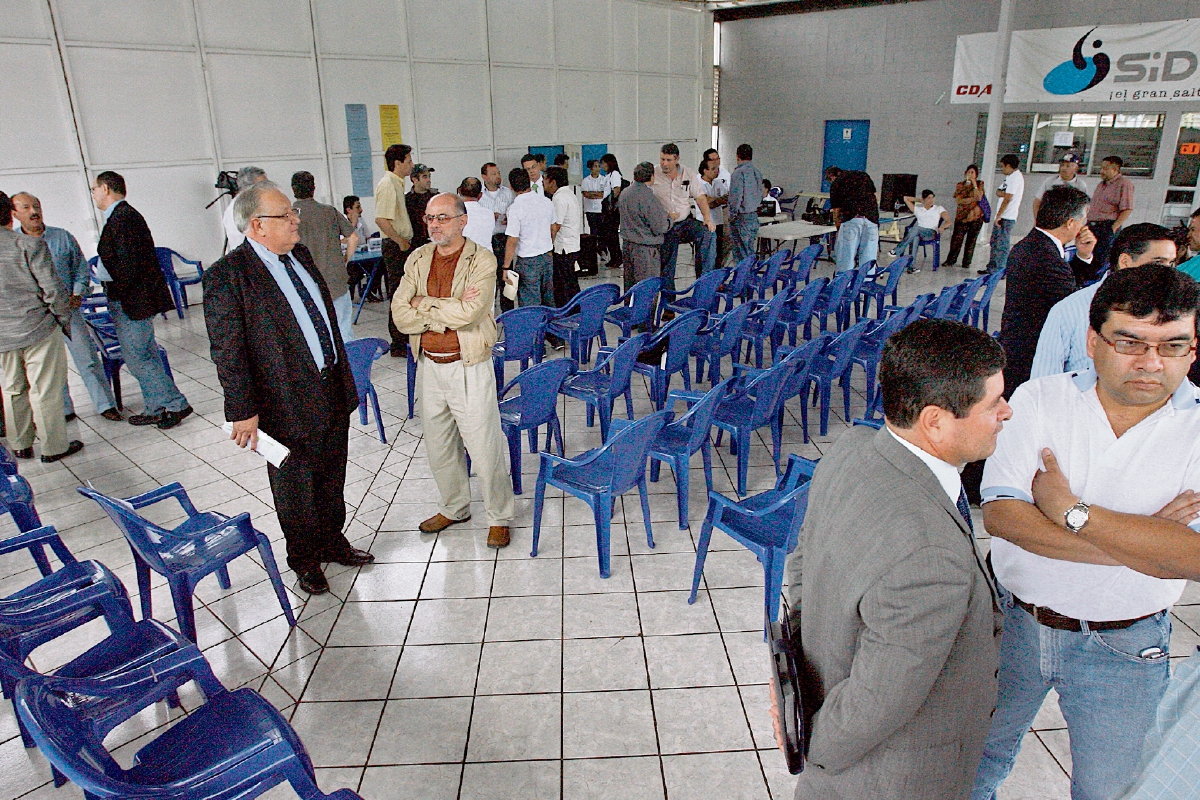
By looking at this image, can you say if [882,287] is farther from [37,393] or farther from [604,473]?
[37,393]

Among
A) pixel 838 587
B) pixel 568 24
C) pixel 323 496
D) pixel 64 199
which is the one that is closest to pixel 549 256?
pixel 323 496

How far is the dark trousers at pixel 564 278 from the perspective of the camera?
287 inches

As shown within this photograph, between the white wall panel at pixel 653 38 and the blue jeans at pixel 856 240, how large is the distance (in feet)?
21.0

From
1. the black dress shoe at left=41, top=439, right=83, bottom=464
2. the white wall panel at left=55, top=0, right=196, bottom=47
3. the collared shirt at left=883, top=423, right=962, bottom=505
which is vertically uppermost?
the white wall panel at left=55, top=0, right=196, bottom=47

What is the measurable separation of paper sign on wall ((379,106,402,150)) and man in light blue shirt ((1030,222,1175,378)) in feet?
29.5

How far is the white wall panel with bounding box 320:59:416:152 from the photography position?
30.1ft

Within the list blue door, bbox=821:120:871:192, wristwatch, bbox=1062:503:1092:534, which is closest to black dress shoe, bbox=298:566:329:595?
wristwatch, bbox=1062:503:1092:534

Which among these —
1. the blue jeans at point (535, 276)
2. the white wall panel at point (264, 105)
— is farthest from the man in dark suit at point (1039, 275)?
the white wall panel at point (264, 105)

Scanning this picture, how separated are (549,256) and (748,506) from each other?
4240 mm

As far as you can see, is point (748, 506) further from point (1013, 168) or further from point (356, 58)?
point (356, 58)

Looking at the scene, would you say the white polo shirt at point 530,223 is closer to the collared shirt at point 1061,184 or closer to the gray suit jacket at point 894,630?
the collared shirt at point 1061,184

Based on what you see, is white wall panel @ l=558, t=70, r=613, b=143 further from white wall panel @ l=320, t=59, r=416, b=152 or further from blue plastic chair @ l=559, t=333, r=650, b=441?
blue plastic chair @ l=559, t=333, r=650, b=441

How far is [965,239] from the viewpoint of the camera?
420 inches

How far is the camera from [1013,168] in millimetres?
8633
